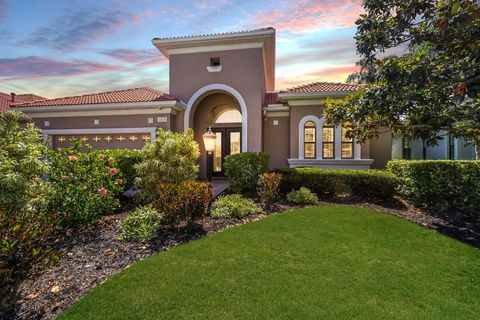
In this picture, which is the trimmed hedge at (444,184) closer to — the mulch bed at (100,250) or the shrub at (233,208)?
the mulch bed at (100,250)

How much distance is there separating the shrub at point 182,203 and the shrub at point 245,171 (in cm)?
308

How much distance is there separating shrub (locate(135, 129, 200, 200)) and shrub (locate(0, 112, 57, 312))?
267 cm

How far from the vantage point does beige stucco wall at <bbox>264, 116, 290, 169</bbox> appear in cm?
1356

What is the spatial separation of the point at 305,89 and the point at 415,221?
8.07 meters

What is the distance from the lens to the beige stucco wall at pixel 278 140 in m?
13.6

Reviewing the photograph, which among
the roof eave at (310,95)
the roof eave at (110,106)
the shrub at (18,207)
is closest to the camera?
the shrub at (18,207)

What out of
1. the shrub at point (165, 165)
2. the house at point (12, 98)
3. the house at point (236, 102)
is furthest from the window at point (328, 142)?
the house at point (12, 98)

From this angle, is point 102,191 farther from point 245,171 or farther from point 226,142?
point 226,142

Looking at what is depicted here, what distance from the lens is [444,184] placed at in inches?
314

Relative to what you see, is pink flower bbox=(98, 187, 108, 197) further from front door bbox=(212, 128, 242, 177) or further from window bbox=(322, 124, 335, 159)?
window bbox=(322, 124, 335, 159)

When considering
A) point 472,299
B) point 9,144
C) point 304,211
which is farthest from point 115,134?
point 472,299

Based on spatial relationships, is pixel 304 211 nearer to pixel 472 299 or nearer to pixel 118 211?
pixel 472 299

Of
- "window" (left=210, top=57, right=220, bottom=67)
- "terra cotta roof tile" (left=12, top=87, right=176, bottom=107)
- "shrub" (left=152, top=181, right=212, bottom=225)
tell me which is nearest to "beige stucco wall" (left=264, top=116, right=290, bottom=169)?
"window" (left=210, top=57, right=220, bottom=67)

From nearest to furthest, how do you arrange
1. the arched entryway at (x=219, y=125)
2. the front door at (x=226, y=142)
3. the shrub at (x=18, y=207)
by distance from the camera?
the shrub at (x=18, y=207)
the arched entryway at (x=219, y=125)
the front door at (x=226, y=142)
